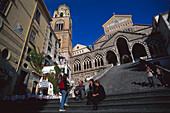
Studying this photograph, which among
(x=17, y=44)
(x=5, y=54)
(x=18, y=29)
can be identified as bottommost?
(x=5, y=54)

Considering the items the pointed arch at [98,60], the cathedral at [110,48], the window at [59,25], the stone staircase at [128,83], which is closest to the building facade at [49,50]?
the stone staircase at [128,83]

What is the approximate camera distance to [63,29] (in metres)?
30.4

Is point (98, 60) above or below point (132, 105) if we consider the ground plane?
above

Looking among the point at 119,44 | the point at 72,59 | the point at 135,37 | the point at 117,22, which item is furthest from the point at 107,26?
the point at 72,59

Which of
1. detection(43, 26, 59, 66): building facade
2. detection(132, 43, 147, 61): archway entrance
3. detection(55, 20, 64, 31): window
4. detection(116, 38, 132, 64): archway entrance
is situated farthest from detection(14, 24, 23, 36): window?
detection(132, 43, 147, 61): archway entrance

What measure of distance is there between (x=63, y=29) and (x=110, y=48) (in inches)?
660

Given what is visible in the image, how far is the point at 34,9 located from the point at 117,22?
29.0m

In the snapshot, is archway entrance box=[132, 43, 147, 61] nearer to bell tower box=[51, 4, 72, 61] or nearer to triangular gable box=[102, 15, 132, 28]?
triangular gable box=[102, 15, 132, 28]

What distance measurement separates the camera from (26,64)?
10.1 meters

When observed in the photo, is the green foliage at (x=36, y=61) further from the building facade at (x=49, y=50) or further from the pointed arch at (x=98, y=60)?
the pointed arch at (x=98, y=60)

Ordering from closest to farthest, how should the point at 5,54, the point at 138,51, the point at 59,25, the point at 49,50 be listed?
the point at 5,54 → the point at 49,50 → the point at 138,51 → the point at 59,25

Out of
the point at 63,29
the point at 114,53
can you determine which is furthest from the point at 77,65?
the point at 63,29

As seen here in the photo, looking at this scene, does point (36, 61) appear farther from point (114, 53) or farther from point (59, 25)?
point (59, 25)

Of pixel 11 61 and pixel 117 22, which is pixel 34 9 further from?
pixel 117 22
